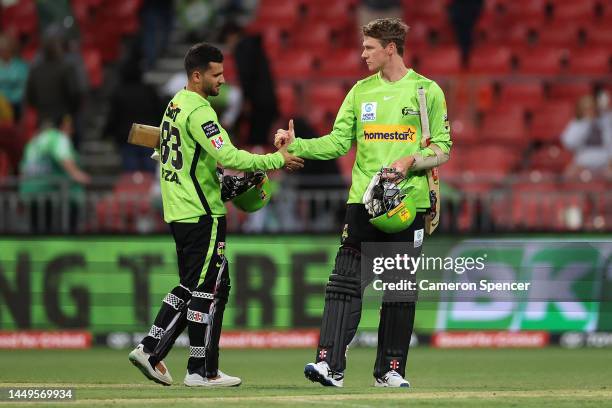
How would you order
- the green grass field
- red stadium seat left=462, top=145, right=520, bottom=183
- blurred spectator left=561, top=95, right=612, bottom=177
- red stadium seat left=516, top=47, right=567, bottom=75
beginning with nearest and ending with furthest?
the green grass field < blurred spectator left=561, top=95, right=612, bottom=177 < red stadium seat left=462, top=145, right=520, bottom=183 < red stadium seat left=516, top=47, right=567, bottom=75

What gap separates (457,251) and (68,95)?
6301 millimetres

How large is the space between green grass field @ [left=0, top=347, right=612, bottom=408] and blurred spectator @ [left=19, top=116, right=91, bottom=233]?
201 cm

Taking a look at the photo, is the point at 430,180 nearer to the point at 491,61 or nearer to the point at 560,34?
the point at 491,61

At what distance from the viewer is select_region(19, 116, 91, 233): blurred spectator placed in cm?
1677

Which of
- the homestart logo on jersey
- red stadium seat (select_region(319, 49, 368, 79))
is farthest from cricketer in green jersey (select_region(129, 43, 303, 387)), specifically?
red stadium seat (select_region(319, 49, 368, 79))

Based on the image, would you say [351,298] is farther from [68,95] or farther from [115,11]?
[115,11]

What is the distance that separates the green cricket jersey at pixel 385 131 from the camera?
9844mm

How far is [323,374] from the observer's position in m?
9.77

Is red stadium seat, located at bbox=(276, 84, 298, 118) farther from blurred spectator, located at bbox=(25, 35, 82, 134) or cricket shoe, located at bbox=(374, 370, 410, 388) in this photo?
cricket shoe, located at bbox=(374, 370, 410, 388)

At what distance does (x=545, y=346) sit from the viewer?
50.9ft

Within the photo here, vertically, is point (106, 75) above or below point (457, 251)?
above

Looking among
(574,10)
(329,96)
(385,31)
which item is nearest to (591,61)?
(574,10)

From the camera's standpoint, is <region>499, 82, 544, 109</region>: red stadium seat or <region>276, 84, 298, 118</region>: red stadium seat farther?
<region>499, 82, 544, 109</region>: red stadium seat

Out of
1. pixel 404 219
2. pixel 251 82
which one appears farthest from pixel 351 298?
pixel 251 82
